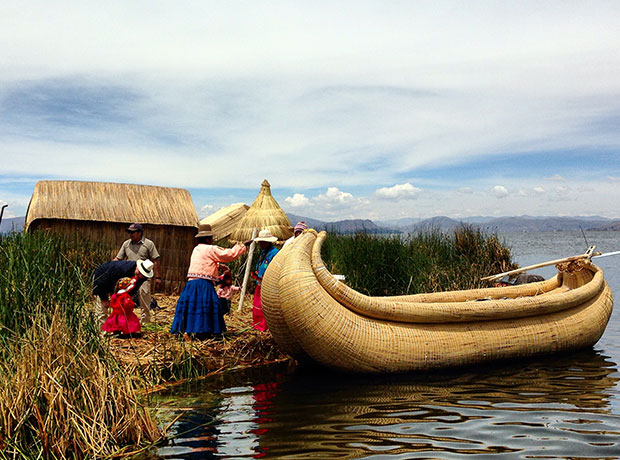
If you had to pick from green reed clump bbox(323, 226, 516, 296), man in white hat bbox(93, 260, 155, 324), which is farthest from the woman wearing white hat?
green reed clump bbox(323, 226, 516, 296)

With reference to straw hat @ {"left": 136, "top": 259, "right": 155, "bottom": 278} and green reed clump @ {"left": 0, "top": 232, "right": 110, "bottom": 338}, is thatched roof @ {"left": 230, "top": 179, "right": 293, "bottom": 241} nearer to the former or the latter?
straw hat @ {"left": 136, "top": 259, "right": 155, "bottom": 278}

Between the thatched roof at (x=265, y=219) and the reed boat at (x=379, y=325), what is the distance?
27.7 ft

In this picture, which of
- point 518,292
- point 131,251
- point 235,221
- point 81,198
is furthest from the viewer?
point 235,221

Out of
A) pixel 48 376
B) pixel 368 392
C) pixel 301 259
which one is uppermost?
pixel 301 259

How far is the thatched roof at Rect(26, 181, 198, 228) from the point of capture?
12102 mm

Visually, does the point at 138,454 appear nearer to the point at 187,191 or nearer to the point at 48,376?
the point at 48,376

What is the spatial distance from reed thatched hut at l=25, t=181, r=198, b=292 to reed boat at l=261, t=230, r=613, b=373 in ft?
19.9

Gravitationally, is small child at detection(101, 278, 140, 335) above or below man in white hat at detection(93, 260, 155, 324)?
below

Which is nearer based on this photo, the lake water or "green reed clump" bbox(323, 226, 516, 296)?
the lake water

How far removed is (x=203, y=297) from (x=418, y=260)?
4.60m

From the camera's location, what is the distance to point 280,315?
20.8 ft

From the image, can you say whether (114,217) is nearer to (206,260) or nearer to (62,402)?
(206,260)

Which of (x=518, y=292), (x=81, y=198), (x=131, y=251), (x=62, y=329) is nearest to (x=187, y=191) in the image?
(x=81, y=198)

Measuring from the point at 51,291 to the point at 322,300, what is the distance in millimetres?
2610
